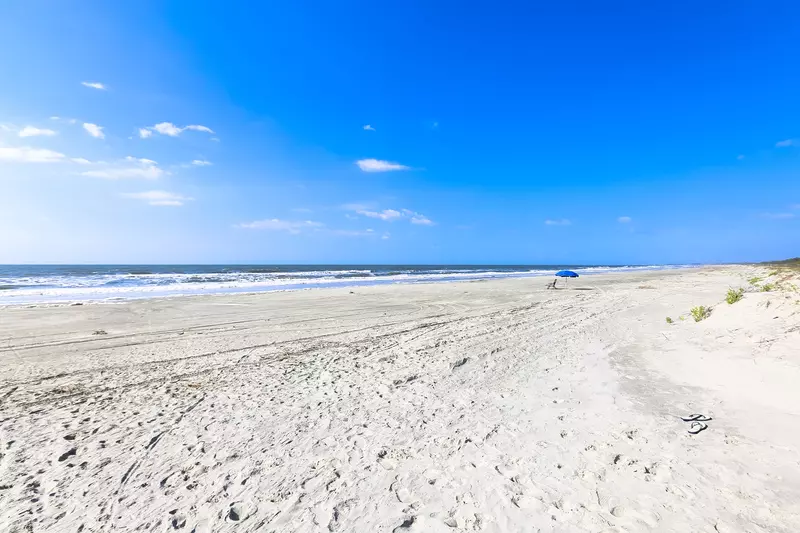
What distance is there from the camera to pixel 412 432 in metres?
4.70

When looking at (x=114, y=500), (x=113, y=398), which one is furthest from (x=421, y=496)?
(x=113, y=398)

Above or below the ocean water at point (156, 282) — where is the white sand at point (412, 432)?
below

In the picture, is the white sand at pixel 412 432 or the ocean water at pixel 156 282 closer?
the white sand at pixel 412 432

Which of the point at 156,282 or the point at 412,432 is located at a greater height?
the point at 156,282

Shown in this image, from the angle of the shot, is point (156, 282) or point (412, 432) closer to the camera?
point (412, 432)

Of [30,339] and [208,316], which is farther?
[208,316]

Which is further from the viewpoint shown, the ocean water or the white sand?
the ocean water

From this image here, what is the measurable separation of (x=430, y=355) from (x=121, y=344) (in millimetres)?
8335

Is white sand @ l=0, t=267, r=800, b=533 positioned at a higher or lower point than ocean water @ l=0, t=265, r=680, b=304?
lower

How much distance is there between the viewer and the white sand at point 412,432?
3.21m

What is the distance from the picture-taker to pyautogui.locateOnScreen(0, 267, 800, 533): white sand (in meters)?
3.21

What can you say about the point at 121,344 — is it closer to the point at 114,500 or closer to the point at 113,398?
the point at 113,398

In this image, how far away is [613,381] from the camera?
6320 mm

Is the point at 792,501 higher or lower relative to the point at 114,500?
higher
